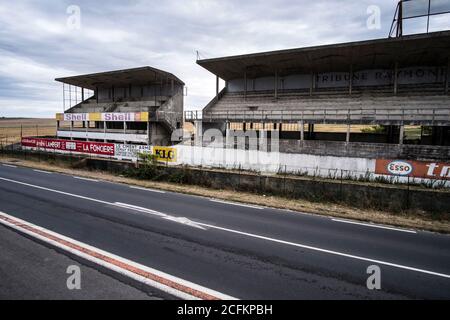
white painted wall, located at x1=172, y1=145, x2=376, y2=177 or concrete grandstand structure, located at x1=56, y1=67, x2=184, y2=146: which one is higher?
concrete grandstand structure, located at x1=56, y1=67, x2=184, y2=146

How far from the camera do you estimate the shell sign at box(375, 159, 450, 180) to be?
44.5 ft

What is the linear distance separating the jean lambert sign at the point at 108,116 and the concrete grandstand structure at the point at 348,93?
7.18 metres

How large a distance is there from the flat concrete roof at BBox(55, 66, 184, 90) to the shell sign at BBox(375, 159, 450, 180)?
2694 cm

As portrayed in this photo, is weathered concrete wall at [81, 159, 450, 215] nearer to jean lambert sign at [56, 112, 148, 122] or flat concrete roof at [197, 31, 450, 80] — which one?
flat concrete roof at [197, 31, 450, 80]

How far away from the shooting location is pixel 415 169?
46.8ft

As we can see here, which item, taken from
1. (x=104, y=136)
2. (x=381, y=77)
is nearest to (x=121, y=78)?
(x=104, y=136)

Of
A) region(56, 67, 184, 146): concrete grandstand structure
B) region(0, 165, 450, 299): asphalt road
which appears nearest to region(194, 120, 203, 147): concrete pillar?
region(56, 67, 184, 146): concrete grandstand structure

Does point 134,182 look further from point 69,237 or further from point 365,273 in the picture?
point 365,273

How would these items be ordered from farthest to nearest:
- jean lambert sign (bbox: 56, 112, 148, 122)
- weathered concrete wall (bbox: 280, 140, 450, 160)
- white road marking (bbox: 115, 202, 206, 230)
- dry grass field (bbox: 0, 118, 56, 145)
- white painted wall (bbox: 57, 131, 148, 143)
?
dry grass field (bbox: 0, 118, 56, 145) < white painted wall (bbox: 57, 131, 148, 143) < jean lambert sign (bbox: 56, 112, 148, 122) < weathered concrete wall (bbox: 280, 140, 450, 160) < white road marking (bbox: 115, 202, 206, 230)

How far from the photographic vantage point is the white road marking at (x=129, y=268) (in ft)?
16.4

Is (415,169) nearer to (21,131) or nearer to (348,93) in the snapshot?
(348,93)

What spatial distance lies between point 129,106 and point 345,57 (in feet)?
89.2
